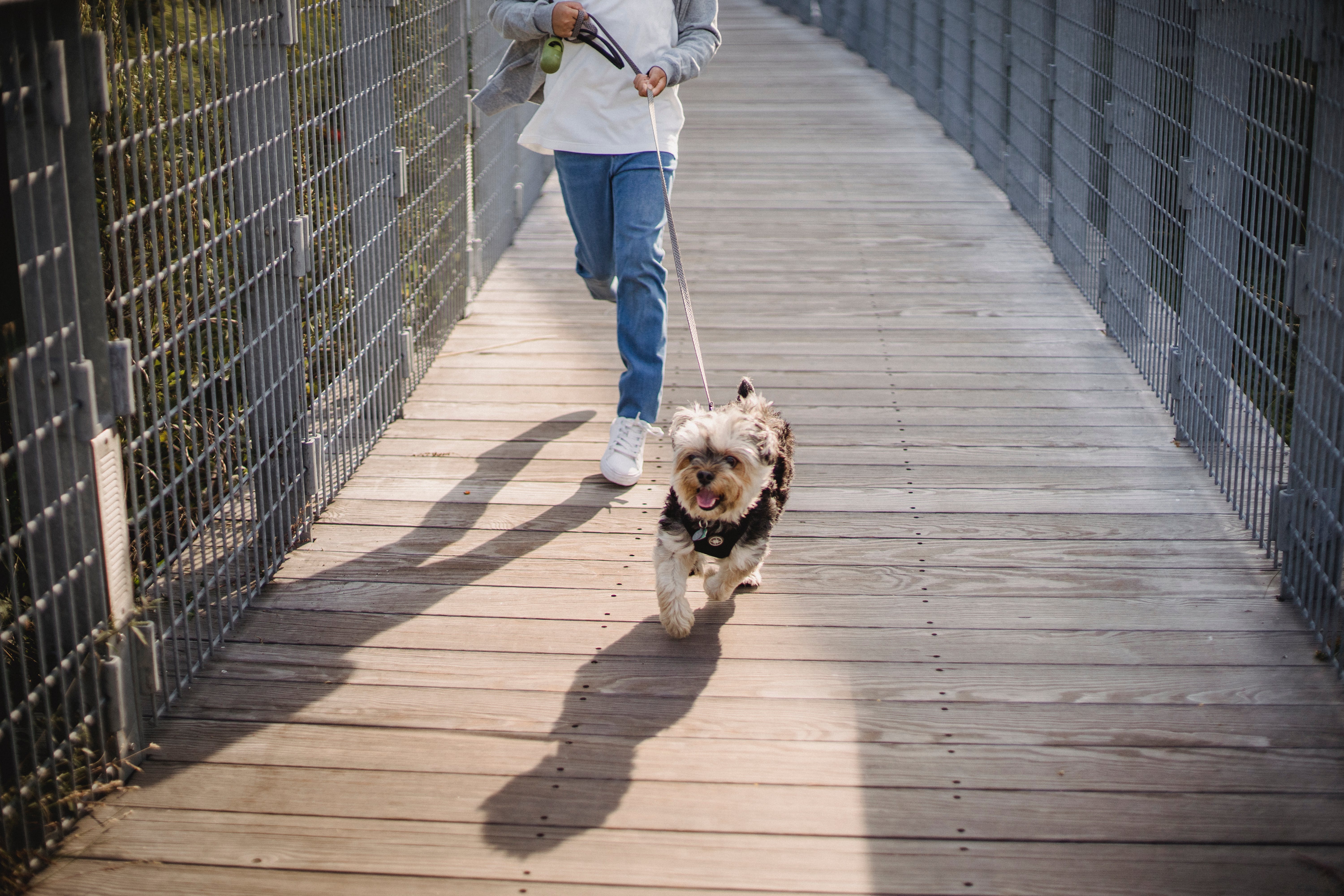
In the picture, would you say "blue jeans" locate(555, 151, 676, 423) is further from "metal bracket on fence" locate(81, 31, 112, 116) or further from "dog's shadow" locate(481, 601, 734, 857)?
"metal bracket on fence" locate(81, 31, 112, 116)

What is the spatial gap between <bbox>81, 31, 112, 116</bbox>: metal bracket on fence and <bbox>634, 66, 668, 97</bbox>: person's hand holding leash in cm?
189

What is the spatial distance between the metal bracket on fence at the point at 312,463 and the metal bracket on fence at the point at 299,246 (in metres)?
0.49

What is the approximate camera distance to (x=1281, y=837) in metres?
2.76

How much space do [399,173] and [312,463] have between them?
49.8 inches

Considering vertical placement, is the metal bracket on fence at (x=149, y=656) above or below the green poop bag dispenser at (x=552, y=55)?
below

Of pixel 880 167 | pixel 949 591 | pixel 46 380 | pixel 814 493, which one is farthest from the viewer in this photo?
pixel 880 167

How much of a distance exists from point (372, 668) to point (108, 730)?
0.68 meters

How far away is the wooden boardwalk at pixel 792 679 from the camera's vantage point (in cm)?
273

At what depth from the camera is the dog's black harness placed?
3535mm

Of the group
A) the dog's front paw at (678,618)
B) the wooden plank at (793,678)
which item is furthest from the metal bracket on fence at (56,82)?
the dog's front paw at (678,618)

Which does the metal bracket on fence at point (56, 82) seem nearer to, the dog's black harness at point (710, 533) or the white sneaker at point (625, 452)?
the dog's black harness at point (710, 533)

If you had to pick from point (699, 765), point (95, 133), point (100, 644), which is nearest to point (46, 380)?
point (100, 644)

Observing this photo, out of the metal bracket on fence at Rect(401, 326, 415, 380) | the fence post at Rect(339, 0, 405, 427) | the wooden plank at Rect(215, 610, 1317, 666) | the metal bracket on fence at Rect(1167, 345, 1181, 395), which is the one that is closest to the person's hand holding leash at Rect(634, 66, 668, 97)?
the fence post at Rect(339, 0, 405, 427)

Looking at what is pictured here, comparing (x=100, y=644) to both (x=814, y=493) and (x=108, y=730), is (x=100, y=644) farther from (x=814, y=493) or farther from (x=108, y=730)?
(x=814, y=493)
